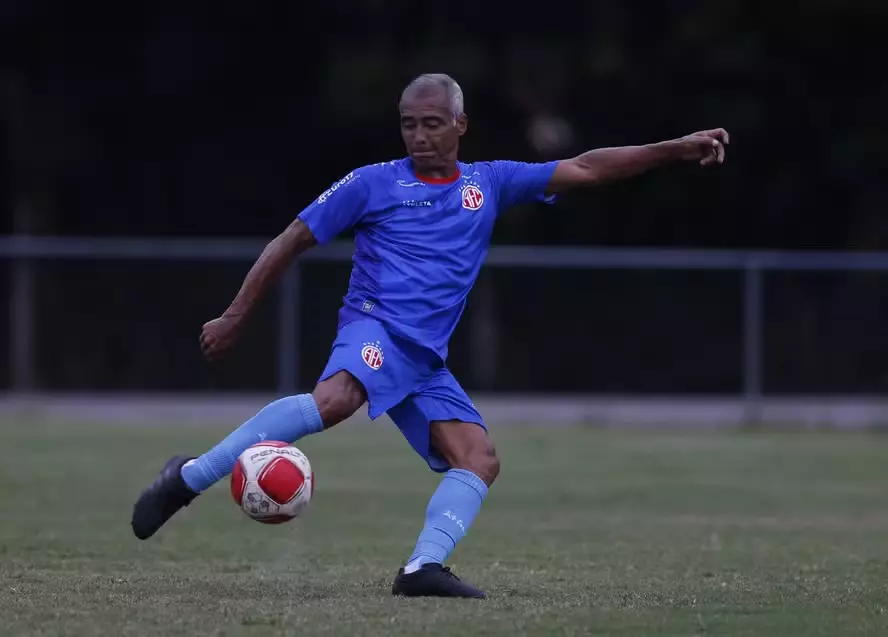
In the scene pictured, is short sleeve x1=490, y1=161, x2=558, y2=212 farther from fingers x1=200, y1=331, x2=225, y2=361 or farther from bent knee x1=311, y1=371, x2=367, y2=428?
fingers x1=200, y1=331, x2=225, y2=361

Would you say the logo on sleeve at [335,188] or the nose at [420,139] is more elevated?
the nose at [420,139]

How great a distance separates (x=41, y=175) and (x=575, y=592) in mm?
20451

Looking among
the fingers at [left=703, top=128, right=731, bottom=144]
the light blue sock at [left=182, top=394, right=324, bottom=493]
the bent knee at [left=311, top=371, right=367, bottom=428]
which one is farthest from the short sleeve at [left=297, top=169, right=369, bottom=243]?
the fingers at [left=703, top=128, right=731, bottom=144]

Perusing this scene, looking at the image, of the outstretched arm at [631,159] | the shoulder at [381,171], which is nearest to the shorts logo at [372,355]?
the shoulder at [381,171]

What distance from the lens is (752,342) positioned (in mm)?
20250

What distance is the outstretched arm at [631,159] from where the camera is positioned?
7117 millimetres

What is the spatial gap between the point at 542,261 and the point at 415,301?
13.8m

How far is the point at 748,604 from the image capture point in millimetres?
6637

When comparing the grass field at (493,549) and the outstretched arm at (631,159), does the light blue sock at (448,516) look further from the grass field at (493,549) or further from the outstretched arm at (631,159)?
the outstretched arm at (631,159)

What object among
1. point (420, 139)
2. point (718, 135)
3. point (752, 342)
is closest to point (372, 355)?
point (420, 139)

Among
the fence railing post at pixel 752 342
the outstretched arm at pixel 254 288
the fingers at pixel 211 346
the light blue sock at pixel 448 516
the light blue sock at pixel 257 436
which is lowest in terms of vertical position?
the fence railing post at pixel 752 342

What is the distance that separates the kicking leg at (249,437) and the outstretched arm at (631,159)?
1.29m

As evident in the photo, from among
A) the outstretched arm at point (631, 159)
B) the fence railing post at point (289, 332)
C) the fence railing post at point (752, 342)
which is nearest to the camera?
the outstretched arm at point (631, 159)

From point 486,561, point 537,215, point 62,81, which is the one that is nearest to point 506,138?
point 537,215
